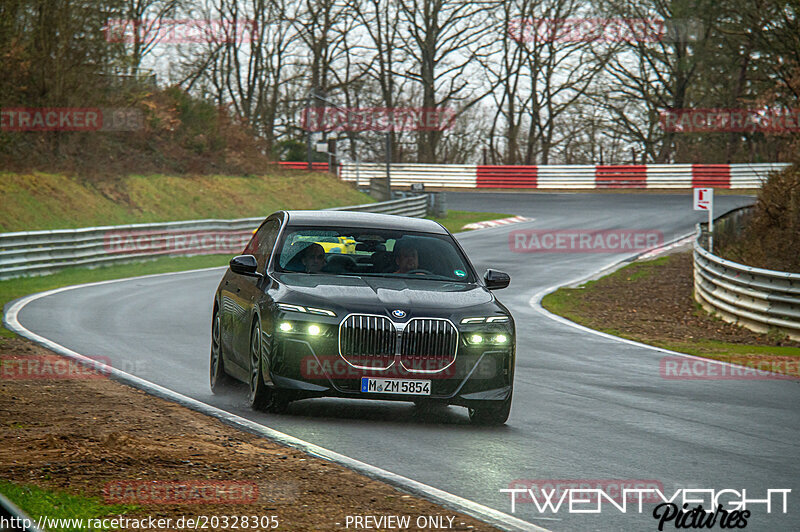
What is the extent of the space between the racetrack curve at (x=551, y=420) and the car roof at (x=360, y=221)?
158 cm

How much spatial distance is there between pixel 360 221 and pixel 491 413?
224cm

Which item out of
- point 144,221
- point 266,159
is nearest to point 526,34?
point 266,159

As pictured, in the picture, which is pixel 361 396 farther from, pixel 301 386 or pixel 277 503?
pixel 277 503

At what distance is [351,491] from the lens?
6.22 m

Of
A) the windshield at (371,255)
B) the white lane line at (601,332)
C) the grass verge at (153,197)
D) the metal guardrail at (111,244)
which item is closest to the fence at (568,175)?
the grass verge at (153,197)

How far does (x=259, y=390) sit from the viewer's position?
886 centimetres

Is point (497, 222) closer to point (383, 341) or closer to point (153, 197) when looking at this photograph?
point (153, 197)

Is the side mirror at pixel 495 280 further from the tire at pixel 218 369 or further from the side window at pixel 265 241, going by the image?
the tire at pixel 218 369

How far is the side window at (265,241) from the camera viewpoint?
990cm

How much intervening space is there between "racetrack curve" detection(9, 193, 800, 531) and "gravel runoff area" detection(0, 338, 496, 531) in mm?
475

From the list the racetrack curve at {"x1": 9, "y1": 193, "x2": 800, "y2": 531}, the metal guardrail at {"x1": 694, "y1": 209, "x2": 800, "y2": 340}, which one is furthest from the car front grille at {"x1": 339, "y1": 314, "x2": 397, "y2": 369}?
the metal guardrail at {"x1": 694, "y1": 209, "x2": 800, "y2": 340}

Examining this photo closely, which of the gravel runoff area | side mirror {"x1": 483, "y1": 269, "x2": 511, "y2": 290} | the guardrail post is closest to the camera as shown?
the gravel runoff area

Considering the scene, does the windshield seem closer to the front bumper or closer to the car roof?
the car roof

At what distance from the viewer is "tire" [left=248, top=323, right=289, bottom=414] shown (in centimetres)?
877
